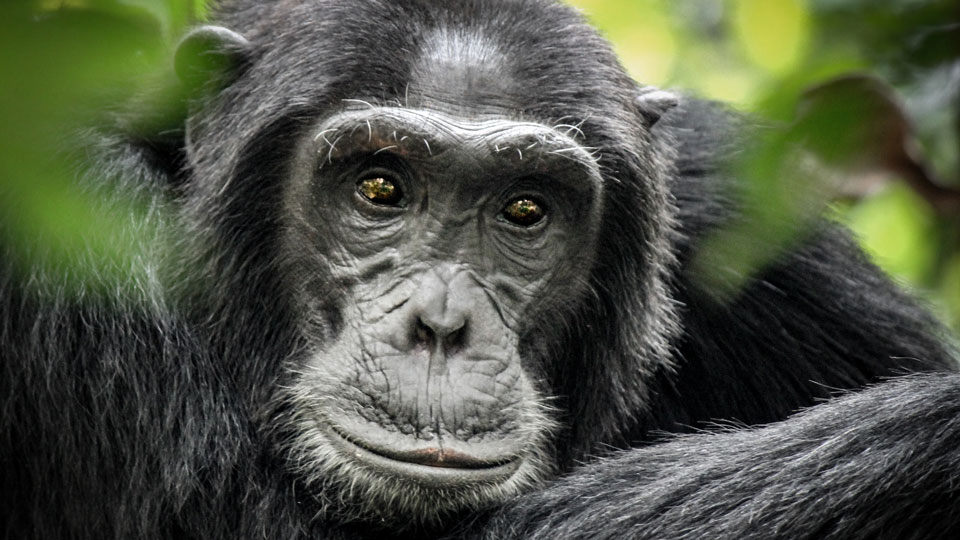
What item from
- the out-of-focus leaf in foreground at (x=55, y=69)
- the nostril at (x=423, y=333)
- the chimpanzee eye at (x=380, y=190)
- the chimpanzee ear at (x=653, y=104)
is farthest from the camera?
the chimpanzee ear at (x=653, y=104)

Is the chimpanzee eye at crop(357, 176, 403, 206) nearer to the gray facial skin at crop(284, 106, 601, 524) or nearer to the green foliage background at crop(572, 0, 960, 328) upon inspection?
the gray facial skin at crop(284, 106, 601, 524)

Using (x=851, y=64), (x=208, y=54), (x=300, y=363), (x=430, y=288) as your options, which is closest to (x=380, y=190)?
(x=430, y=288)

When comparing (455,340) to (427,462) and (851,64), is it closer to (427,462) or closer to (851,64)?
(427,462)

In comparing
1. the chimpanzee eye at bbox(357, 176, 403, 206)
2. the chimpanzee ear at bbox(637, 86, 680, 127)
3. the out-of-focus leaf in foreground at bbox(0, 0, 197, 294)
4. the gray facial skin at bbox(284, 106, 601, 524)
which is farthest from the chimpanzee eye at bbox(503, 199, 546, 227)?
the out-of-focus leaf in foreground at bbox(0, 0, 197, 294)

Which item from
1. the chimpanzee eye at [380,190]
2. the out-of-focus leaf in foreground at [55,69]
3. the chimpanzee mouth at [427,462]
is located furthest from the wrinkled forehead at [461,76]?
the out-of-focus leaf in foreground at [55,69]

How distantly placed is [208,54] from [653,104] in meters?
1.95

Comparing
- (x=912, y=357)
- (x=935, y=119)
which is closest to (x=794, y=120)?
(x=912, y=357)

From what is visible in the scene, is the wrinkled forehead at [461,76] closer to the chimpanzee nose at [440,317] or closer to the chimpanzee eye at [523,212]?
the chimpanzee eye at [523,212]

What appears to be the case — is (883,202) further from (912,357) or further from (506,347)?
(506,347)

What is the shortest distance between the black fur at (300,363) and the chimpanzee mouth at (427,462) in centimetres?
22

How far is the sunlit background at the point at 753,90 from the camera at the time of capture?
1692 mm

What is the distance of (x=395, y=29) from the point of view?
15.9 feet

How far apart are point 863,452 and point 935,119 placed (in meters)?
4.03

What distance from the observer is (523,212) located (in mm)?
4855
